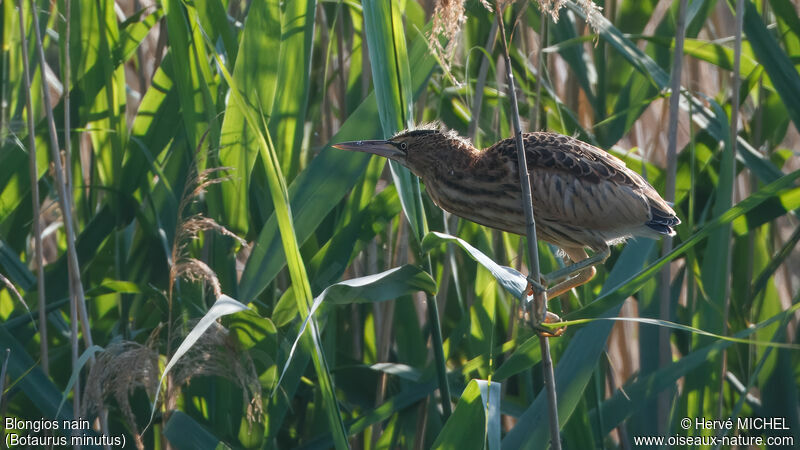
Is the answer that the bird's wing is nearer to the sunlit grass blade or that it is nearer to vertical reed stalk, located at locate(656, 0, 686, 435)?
vertical reed stalk, located at locate(656, 0, 686, 435)

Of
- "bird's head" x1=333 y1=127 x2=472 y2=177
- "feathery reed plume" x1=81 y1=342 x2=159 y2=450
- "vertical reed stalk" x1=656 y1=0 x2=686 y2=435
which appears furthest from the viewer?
"vertical reed stalk" x1=656 y1=0 x2=686 y2=435

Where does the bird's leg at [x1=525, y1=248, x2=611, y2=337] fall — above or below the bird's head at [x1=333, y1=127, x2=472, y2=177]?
below

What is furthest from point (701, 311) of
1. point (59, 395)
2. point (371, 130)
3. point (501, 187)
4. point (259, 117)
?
point (59, 395)

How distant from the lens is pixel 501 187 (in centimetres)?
165

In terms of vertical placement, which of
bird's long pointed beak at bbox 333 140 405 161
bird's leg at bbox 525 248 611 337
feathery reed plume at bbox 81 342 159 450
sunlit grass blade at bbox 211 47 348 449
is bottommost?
feathery reed plume at bbox 81 342 159 450

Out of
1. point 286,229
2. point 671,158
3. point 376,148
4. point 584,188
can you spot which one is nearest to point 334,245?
point 376,148

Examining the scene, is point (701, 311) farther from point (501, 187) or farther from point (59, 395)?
point (59, 395)

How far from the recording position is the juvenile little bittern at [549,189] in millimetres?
1635

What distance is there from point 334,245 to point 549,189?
1.57 feet

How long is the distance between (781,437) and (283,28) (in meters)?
1.50

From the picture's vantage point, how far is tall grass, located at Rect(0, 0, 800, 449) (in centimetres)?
164

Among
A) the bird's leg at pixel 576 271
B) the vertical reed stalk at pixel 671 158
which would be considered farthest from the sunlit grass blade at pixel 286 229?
the vertical reed stalk at pixel 671 158

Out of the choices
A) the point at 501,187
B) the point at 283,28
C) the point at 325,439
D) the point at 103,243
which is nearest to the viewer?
the point at 501,187

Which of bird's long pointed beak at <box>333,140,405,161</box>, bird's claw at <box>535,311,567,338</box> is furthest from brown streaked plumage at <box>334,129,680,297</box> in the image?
bird's claw at <box>535,311,567,338</box>
